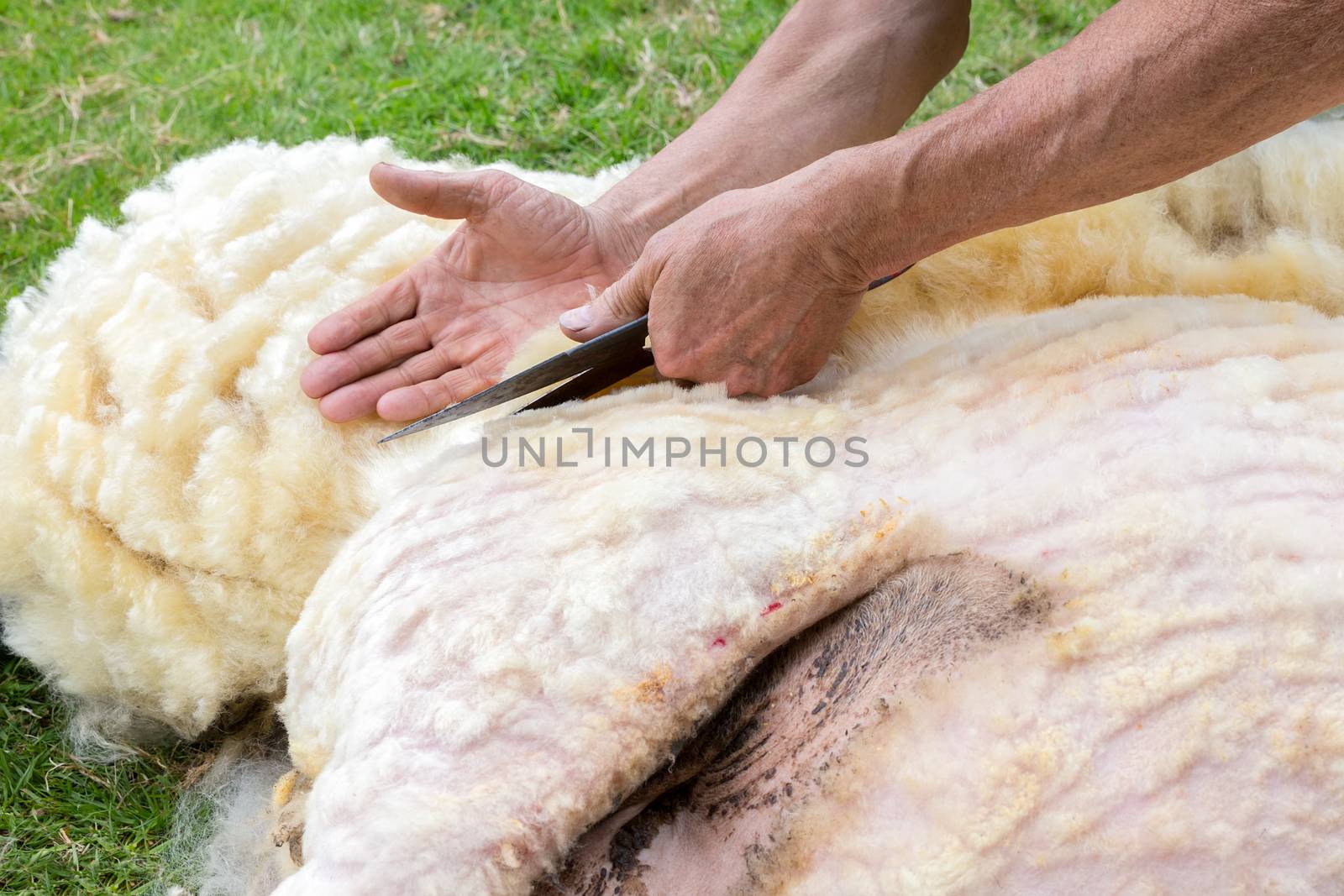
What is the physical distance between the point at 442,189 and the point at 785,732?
1.17 metres

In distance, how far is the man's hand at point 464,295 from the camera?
1838 millimetres

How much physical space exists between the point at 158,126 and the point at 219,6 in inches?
34.3

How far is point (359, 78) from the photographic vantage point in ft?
11.4

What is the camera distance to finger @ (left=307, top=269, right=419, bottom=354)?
1.86 meters

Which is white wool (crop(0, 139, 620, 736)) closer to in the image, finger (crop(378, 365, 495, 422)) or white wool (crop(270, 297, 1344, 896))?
finger (crop(378, 365, 495, 422))

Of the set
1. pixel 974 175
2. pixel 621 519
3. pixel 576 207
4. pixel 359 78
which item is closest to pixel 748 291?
pixel 974 175

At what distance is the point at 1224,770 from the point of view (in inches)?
41.8

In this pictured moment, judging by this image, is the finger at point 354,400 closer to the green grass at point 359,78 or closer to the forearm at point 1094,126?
the forearm at point 1094,126

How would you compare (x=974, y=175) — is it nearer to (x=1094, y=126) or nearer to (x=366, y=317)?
(x=1094, y=126)

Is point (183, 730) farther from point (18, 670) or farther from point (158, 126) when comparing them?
point (158, 126)

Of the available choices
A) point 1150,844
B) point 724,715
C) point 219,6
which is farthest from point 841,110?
point 219,6

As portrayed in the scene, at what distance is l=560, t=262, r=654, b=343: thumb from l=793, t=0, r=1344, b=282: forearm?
0.32m

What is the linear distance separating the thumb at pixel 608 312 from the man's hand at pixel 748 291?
0.03ft

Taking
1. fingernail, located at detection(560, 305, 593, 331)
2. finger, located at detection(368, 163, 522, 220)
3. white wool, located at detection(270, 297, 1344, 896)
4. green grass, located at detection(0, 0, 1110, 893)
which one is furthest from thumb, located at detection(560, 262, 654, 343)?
green grass, located at detection(0, 0, 1110, 893)
